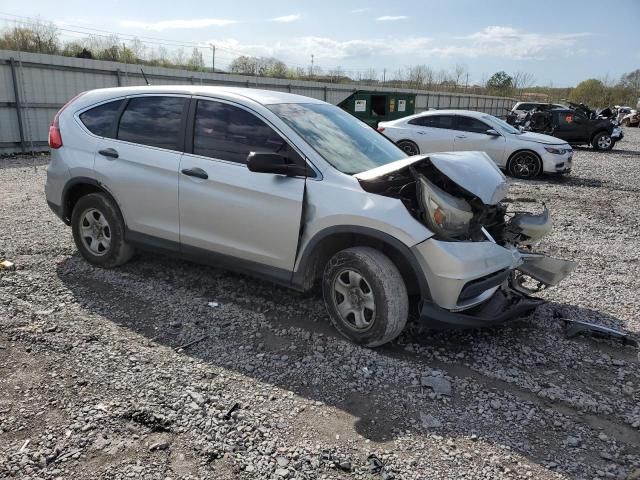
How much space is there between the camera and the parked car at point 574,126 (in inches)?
791

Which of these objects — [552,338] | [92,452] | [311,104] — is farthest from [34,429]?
[552,338]

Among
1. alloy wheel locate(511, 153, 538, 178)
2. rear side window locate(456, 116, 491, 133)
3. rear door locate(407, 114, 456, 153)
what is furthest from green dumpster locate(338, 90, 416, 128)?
alloy wheel locate(511, 153, 538, 178)

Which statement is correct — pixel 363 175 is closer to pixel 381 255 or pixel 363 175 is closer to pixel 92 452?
pixel 381 255

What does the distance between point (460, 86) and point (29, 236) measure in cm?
5528

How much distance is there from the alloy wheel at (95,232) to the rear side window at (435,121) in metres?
10.1

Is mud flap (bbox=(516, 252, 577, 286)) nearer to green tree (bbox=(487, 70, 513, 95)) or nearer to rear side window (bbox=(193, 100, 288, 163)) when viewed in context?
rear side window (bbox=(193, 100, 288, 163))

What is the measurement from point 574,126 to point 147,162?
19.9 metres

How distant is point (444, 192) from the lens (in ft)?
11.7

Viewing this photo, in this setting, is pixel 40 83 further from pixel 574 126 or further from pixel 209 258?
pixel 574 126

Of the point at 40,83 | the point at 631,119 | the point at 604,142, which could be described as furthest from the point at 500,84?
the point at 40,83

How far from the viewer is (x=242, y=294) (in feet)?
15.4

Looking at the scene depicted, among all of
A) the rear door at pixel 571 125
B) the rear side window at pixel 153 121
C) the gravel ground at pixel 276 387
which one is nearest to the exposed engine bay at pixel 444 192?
the gravel ground at pixel 276 387

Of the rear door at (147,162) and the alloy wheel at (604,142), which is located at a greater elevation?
the rear door at (147,162)

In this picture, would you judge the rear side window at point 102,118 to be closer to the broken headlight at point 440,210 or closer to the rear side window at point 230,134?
the rear side window at point 230,134
